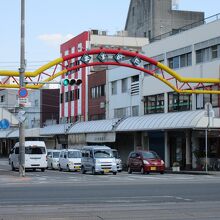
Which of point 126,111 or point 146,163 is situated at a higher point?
point 126,111

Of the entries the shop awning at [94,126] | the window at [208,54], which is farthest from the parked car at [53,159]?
the window at [208,54]

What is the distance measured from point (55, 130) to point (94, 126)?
13.0 m

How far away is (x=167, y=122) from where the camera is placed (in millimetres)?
47031

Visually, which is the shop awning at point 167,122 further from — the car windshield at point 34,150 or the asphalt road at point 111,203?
the asphalt road at point 111,203

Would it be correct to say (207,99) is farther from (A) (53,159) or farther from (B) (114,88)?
(B) (114,88)

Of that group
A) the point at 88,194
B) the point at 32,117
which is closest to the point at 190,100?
the point at 88,194

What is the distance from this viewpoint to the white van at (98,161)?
4006cm

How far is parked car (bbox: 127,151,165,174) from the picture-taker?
1623 inches

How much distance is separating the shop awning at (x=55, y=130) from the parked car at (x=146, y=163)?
2646 centimetres

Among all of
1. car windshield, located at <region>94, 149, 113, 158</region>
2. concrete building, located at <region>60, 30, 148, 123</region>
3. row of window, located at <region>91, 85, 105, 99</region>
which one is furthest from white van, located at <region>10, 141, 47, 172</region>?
row of window, located at <region>91, 85, 105, 99</region>

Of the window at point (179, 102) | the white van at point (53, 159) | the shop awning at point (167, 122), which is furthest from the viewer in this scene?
the white van at point (53, 159)

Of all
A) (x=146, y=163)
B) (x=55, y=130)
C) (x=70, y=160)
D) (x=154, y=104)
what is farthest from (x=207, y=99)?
(x=55, y=130)

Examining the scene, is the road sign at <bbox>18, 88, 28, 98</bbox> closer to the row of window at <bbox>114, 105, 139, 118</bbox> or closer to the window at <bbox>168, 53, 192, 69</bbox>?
the window at <bbox>168, 53, 192, 69</bbox>

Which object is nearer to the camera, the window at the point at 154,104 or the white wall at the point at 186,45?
the white wall at the point at 186,45
